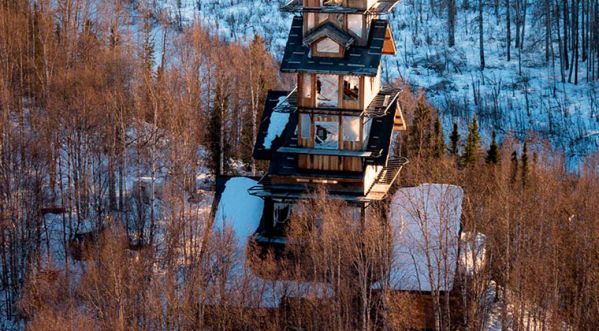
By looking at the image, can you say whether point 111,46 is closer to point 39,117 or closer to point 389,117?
point 39,117

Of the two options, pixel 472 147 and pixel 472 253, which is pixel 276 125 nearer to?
pixel 472 253

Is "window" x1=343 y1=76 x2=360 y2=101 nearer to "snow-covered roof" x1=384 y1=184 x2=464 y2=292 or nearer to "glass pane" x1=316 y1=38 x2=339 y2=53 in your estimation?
"glass pane" x1=316 y1=38 x2=339 y2=53

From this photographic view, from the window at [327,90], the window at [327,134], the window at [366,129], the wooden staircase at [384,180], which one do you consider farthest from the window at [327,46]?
the wooden staircase at [384,180]

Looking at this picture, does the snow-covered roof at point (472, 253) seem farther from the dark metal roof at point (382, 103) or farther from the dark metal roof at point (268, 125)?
the dark metal roof at point (268, 125)

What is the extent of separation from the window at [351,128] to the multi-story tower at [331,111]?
Result: 4 centimetres

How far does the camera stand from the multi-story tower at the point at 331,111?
31.7 m

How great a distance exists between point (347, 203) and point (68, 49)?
2649 centimetres

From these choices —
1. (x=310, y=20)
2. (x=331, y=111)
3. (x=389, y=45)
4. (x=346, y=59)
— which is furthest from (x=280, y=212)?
(x=389, y=45)

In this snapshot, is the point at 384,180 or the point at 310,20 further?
the point at 384,180

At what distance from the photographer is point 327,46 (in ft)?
104

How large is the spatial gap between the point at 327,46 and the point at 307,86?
163cm

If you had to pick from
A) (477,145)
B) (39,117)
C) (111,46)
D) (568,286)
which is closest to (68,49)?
(111,46)

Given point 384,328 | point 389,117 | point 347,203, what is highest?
point 389,117

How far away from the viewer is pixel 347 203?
105 ft
